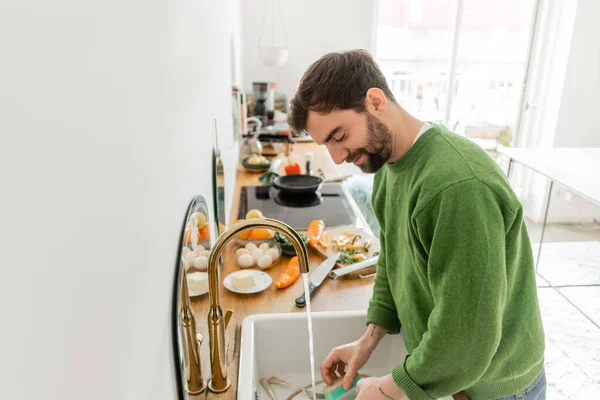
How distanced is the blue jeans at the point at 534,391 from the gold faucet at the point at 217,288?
59cm

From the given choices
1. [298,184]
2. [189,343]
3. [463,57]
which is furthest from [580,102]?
[189,343]

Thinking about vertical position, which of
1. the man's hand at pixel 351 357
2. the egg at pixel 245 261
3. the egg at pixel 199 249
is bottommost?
the man's hand at pixel 351 357

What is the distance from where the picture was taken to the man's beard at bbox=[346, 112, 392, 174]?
99 centimetres

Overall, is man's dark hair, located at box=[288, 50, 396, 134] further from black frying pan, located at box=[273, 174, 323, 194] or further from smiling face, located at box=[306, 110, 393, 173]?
black frying pan, located at box=[273, 174, 323, 194]

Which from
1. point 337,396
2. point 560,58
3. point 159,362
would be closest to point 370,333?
point 337,396

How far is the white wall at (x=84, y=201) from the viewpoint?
27 cm

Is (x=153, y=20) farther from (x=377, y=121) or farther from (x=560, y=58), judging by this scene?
(x=560, y=58)

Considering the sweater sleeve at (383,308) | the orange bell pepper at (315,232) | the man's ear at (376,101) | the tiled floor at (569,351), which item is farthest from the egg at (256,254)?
the tiled floor at (569,351)

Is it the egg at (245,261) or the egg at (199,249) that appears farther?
the egg at (245,261)

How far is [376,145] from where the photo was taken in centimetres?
100

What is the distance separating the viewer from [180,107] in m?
0.90

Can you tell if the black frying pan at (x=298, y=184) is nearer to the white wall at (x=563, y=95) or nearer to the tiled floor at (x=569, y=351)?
the tiled floor at (x=569, y=351)

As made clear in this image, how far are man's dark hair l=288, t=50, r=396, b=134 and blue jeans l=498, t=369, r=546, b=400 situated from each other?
0.74 m

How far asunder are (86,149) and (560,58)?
4.91m
